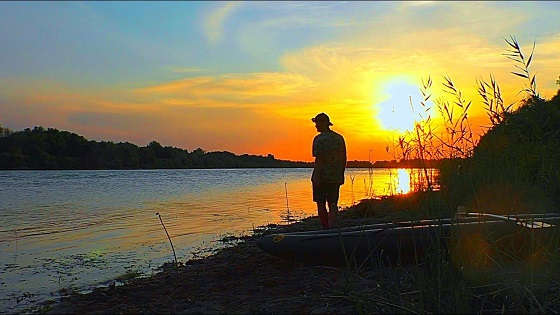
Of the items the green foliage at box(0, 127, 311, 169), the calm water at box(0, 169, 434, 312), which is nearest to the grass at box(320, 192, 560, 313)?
the calm water at box(0, 169, 434, 312)

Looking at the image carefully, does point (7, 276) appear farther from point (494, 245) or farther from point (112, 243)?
point (494, 245)

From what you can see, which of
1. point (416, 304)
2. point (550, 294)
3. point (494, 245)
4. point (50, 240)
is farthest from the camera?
point (50, 240)

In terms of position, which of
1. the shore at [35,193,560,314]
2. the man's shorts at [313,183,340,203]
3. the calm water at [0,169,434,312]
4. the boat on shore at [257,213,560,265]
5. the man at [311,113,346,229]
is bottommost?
the calm water at [0,169,434,312]

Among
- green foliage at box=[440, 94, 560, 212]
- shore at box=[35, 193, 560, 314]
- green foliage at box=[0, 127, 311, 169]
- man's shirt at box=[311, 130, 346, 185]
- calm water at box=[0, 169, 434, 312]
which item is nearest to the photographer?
shore at box=[35, 193, 560, 314]

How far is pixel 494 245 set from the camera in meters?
5.75

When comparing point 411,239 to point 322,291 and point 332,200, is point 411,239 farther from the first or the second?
point 332,200

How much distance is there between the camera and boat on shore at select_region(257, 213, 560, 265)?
17.6 feet

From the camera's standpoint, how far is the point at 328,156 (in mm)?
9297

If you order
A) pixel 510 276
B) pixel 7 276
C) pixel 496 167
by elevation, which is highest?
pixel 496 167

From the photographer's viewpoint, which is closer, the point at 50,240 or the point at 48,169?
the point at 50,240

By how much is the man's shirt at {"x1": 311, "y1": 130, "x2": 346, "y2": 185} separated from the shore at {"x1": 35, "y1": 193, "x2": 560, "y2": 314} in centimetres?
203

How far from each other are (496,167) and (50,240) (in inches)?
397

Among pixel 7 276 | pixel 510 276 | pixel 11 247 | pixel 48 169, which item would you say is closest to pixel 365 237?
pixel 510 276

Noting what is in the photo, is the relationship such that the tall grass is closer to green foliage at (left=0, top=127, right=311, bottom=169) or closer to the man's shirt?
the man's shirt
